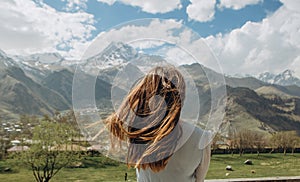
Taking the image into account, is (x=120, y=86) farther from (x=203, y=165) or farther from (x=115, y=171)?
(x=115, y=171)

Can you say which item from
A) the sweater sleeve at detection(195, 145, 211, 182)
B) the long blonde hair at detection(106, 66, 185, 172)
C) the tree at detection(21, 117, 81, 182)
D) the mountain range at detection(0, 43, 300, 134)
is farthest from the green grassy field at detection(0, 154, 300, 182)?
the long blonde hair at detection(106, 66, 185, 172)

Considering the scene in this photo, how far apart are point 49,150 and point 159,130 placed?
30.8 ft

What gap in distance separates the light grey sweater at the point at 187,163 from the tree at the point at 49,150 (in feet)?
27.5

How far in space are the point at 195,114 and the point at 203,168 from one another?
0.43 ft

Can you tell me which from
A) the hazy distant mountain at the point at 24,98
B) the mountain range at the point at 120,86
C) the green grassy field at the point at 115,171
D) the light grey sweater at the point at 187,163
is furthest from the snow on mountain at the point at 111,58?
the hazy distant mountain at the point at 24,98

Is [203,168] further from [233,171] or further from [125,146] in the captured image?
[233,171]

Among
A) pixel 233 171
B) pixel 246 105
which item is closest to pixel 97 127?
pixel 233 171

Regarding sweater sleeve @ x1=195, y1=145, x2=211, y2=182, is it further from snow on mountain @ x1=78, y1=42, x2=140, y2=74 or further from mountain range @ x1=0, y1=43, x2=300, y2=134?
snow on mountain @ x1=78, y1=42, x2=140, y2=74

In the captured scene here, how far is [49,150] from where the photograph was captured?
959cm

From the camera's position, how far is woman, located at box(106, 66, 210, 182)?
0.74 metres

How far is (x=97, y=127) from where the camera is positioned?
0.80 meters

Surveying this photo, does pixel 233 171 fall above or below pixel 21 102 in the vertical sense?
below

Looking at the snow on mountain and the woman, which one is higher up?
the snow on mountain

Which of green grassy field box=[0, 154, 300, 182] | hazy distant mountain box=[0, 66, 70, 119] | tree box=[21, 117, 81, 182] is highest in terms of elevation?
hazy distant mountain box=[0, 66, 70, 119]
